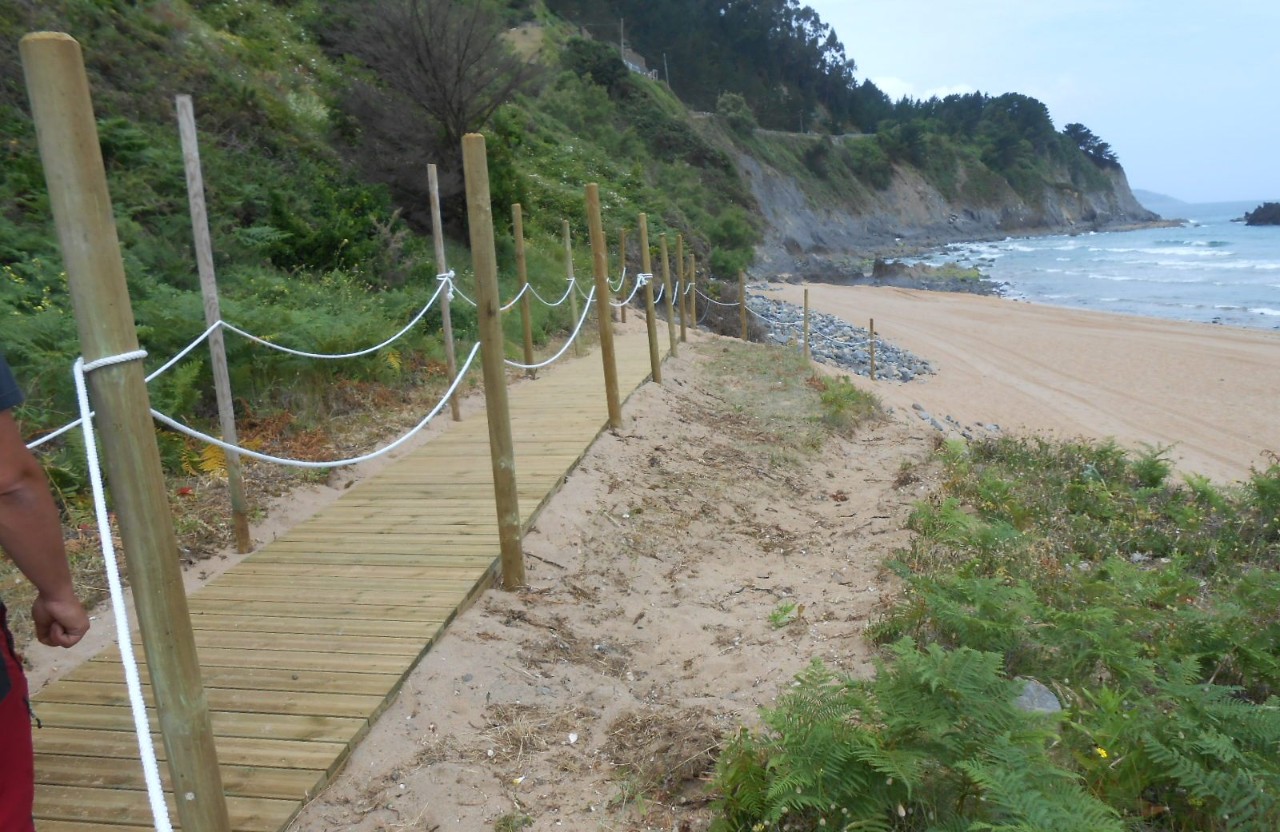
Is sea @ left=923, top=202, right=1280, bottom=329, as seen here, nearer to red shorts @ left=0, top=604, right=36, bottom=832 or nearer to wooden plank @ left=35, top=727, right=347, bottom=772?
wooden plank @ left=35, top=727, right=347, bottom=772

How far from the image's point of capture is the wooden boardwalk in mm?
2807

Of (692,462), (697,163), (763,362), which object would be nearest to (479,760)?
(692,462)

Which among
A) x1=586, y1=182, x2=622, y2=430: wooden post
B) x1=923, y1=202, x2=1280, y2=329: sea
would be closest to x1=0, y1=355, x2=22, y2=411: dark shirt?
x1=586, y1=182, x2=622, y2=430: wooden post

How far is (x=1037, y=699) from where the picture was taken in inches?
135

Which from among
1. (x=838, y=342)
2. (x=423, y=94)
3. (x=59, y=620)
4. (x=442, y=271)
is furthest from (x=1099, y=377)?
(x=59, y=620)

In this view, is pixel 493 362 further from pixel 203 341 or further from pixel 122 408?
pixel 203 341

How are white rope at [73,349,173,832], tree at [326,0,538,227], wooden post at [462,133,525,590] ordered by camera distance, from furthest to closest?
1. tree at [326,0,538,227]
2. wooden post at [462,133,525,590]
3. white rope at [73,349,173,832]

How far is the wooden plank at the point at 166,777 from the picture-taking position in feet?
9.11

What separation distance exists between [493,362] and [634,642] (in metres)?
1.61

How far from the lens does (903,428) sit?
10461 millimetres

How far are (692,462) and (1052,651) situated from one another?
4010mm

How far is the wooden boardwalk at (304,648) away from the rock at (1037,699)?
8.12 feet

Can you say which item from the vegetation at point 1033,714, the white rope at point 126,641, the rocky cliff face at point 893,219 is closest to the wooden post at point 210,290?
the white rope at point 126,641

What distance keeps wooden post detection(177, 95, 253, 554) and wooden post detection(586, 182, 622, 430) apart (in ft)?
10.3
